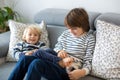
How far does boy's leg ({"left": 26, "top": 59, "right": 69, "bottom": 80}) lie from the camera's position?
1.59 metres

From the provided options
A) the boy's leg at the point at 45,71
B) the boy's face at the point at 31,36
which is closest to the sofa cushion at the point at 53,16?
the boy's face at the point at 31,36

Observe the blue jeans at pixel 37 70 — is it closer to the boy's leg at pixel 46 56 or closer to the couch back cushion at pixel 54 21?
the boy's leg at pixel 46 56

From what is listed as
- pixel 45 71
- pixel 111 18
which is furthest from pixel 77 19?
pixel 45 71

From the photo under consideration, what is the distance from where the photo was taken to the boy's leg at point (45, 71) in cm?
159

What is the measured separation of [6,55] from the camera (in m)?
2.19

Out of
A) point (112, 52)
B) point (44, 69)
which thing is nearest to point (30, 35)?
point (44, 69)

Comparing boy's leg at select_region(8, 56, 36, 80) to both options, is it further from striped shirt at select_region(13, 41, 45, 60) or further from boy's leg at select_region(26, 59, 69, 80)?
striped shirt at select_region(13, 41, 45, 60)

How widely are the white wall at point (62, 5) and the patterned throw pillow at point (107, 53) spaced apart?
1.76ft

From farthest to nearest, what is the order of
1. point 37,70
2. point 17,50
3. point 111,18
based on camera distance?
point 17,50, point 111,18, point 37,70

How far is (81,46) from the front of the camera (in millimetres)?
1861

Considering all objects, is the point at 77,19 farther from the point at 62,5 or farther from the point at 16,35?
the point at 62,5

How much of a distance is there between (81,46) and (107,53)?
0.81 ft

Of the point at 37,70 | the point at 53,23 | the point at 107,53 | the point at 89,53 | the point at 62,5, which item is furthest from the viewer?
the point at 62,5

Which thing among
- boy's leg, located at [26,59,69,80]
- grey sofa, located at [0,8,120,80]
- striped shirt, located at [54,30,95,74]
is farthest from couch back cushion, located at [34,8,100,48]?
boy's leg, located at [26,59,69,80]
